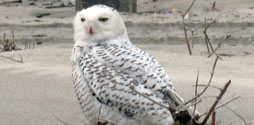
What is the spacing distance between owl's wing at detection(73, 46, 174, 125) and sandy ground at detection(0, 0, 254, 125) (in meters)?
0.70

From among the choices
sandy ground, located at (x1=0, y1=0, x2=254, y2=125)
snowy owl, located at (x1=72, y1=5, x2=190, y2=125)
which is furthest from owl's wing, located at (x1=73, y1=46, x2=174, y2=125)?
sandy ground, located at (x1=0, y1=0, x2=254, y2=125)

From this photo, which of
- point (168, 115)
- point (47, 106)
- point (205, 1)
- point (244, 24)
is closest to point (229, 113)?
point (168, 115)

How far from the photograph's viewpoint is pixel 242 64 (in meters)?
4.94

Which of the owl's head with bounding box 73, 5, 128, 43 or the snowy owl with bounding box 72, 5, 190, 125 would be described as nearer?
the snowy owl with bounding box 72, 5, 190, 125

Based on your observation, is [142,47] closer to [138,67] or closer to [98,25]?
[98,25]

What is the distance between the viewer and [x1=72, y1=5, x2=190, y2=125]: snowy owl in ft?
8.59

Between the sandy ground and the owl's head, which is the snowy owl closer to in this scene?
the owl's head

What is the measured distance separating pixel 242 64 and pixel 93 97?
2587mm

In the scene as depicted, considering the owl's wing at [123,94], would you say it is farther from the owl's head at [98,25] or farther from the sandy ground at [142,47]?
the sandy ground at [142,47]

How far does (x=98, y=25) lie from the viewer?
9.52ft

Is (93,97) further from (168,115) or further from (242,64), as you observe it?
(242,64)

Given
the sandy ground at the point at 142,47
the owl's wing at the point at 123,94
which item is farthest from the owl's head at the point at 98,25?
the sandy ground at the point at 142,47

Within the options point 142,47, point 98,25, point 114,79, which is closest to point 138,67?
point 114,79

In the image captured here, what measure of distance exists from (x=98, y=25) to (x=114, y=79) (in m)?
0.40
